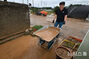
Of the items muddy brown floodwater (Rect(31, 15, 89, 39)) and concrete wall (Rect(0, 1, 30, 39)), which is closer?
concrete wall (Rect(0, 1, 30, 39))

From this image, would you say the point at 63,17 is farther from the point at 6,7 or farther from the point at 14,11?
the point at 6,7

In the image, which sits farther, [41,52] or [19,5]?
[19,5]

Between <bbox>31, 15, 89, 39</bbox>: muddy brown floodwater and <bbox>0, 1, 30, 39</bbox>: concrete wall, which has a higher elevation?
<bbox>0, 1, 30, 39</bbox>: concrete wall

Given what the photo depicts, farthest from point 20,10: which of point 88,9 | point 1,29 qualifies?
point 88,9

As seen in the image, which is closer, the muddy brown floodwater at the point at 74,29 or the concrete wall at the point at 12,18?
the concrete wall at the point at 12,18

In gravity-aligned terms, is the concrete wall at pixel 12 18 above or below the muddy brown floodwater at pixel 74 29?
above

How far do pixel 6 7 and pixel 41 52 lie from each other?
6.97ft

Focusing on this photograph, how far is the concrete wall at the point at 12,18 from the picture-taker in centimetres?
222

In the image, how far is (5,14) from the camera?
7.43 feet

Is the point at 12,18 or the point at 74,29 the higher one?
the point at 12,18

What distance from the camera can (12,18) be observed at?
250 centimetres

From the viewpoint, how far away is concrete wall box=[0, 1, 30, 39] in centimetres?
222

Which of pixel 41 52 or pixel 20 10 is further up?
pixel 20 10

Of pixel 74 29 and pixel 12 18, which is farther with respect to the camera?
pixel 74 29
